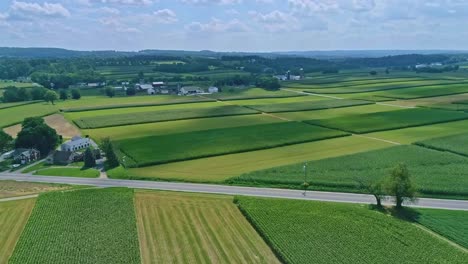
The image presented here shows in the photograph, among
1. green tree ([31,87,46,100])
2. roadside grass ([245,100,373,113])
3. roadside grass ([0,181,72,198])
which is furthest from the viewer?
green tree ([31,87,46,100])

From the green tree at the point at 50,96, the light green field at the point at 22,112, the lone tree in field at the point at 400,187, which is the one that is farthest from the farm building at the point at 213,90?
the lone tree in field at the point at 400,187

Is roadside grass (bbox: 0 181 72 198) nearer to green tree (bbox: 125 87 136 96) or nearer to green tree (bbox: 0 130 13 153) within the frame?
green tree (bbox: 0 130 13 153)

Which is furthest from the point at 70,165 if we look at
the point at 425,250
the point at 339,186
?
the point at 425,250

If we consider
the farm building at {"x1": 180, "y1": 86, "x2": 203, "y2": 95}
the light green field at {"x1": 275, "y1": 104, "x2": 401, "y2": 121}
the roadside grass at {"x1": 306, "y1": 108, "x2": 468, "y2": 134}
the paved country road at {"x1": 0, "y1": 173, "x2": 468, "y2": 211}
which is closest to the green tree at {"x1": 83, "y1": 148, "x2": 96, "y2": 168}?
the paved country road at {"x1": 0, "y1": 173, "x2": 468, "y2": 211}

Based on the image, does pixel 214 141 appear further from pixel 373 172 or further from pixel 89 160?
pixel 373 172

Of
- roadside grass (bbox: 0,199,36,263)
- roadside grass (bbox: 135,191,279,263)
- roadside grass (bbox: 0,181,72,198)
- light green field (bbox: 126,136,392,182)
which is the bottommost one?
roadside grass (bbox: 0,181,72,198)

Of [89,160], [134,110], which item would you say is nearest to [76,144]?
[89,160]

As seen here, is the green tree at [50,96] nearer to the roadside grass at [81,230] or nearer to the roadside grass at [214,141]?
the roadside grass at [214,141]

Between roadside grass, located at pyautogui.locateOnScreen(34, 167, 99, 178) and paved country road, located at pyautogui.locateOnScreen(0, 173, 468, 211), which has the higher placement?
paved country road, located at pyautogui.locateOnScreen(0, 173, 468, 211)

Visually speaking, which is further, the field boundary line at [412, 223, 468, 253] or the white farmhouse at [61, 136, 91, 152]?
the white farmhouse at [61, 136, 91, 152]
